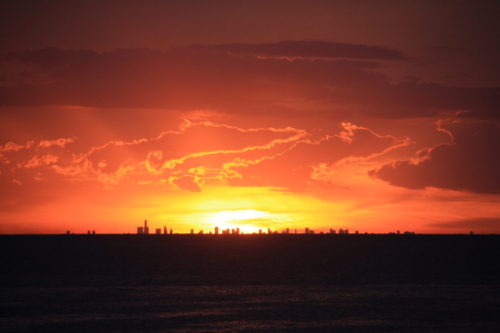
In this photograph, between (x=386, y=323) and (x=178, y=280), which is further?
(x=178, y=280)

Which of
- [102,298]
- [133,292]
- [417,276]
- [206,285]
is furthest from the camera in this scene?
[417,276]

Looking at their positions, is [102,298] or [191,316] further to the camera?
[102,298]

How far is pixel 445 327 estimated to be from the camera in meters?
41.5

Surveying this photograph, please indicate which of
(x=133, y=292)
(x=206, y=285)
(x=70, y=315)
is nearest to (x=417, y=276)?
(x=206, y=285)

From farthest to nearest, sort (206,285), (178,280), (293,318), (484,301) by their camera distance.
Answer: (178,280), (206,285), (484,301), (293,318)

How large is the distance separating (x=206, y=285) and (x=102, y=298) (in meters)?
16.9

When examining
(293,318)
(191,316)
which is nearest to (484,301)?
(293,318)

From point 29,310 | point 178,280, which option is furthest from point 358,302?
point 178,280

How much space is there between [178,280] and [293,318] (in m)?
38.5

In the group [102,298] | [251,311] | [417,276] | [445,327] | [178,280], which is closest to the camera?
[445,327]

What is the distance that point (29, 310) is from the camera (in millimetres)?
49438

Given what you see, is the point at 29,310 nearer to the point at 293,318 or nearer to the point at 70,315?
the point at 70,315

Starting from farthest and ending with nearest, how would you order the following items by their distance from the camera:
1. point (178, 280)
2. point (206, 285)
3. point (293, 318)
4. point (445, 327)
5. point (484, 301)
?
point (178, 280), point (206, 285), point (484, 301), point (293, 318), point (445, 327)

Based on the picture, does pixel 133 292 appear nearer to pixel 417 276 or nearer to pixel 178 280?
pixel 178 280
